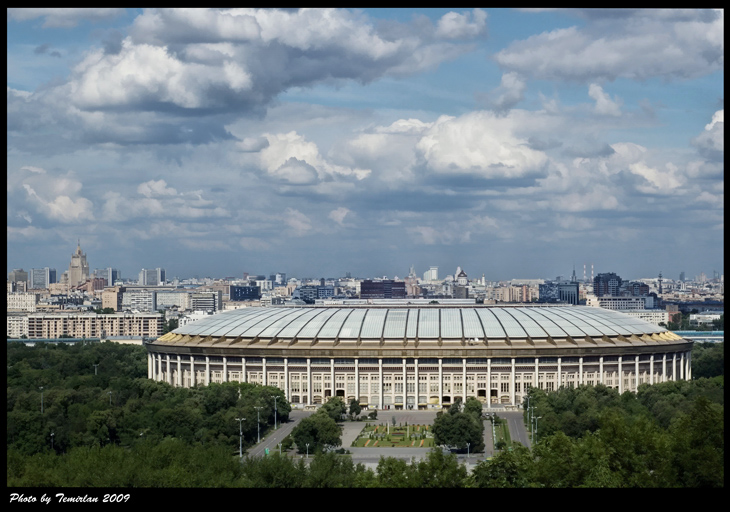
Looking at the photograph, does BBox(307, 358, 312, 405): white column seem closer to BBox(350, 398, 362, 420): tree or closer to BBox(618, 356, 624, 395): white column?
BBox(350, 398, 362, 420): tree

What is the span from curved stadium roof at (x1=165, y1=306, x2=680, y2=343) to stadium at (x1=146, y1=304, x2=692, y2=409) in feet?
0.37

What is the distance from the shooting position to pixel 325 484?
113 feet

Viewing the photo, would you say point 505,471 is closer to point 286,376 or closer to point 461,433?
point 461,433

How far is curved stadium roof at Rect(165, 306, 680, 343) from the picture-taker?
79.0m

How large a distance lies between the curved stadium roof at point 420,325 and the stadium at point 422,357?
111 millimetres

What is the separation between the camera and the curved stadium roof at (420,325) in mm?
79000

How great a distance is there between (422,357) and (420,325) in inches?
195

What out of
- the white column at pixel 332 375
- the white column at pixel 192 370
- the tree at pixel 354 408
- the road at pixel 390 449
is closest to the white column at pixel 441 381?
the road at pixel 390 449

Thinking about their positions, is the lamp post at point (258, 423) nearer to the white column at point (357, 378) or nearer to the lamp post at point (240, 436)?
the lamp post at point (240, 436)

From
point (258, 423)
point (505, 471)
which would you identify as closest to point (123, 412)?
point (258, 423)

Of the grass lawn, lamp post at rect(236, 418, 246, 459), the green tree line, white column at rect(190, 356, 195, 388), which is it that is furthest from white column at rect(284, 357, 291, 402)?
lamp post at rect(236, 418, 246, 459)
